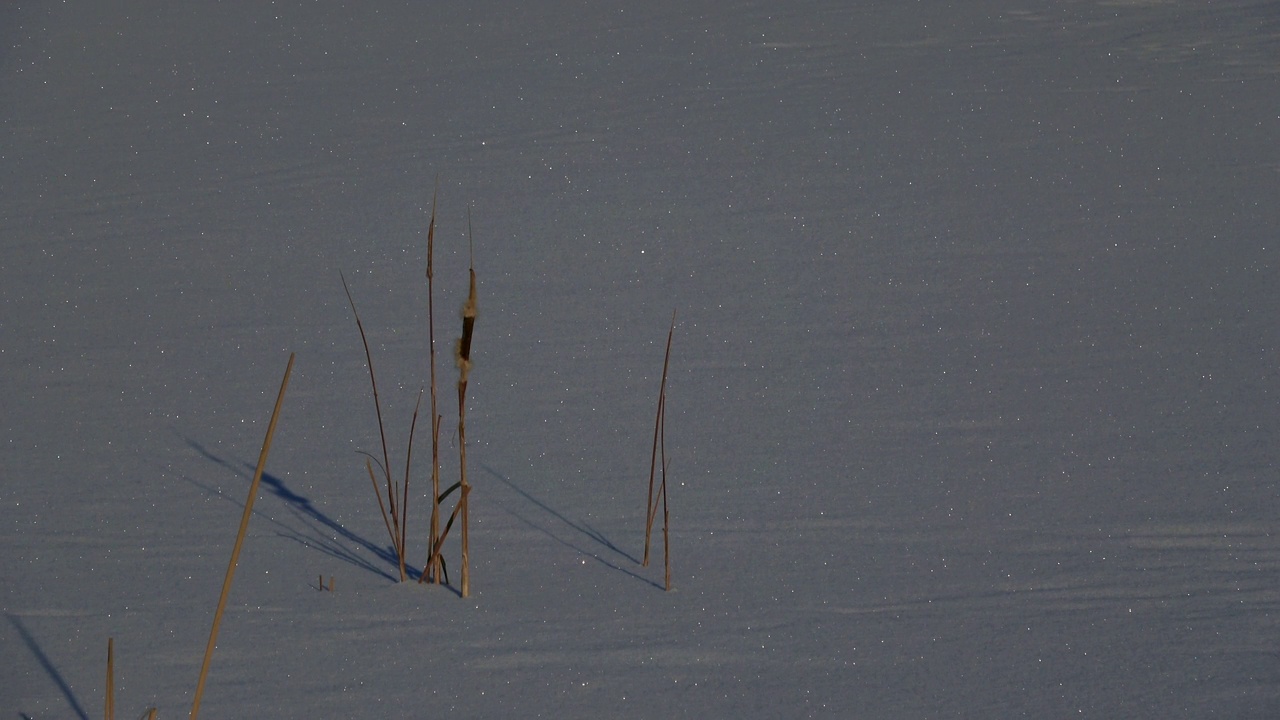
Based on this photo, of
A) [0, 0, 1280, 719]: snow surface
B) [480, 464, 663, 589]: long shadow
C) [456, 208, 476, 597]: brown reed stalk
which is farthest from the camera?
[480, 464, 663, 589]: long shadow

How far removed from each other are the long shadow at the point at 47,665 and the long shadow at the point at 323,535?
0.30m

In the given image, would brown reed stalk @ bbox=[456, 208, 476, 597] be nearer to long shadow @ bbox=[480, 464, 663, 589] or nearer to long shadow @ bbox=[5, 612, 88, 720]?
long shadow @ bbox=[480, 464, 663, 589]

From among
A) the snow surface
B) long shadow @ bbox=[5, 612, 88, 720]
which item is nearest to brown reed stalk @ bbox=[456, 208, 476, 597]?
the snow surface

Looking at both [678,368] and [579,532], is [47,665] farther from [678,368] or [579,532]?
[678,368]

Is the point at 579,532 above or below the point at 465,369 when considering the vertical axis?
below

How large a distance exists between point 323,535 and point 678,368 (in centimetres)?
68

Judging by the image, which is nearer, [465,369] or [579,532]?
[465,369]

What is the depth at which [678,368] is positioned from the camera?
1976 mm

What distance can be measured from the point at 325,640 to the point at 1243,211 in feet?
6.42

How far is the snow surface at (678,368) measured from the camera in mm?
1270

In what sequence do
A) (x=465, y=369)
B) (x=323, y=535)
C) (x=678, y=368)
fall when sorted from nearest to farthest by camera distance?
(x=465, y=369) → (x=323, y=535) → (x=678, y=368)

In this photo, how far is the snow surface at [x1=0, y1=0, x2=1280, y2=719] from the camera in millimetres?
1270

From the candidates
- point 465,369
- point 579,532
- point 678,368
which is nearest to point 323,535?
point 579,532

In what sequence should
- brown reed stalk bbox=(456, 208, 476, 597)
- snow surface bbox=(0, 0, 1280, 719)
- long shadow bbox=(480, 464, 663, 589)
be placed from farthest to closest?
long shadow bbox=(480, 464, 663, 589), snow surface bbox=(0, 0, 1280, 719), brown reed stalk bbox=(456, 208, 476, 597)
